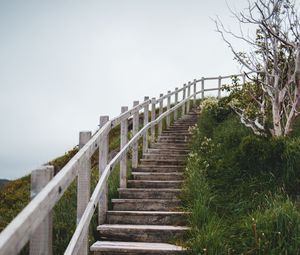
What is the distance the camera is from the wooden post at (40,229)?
2.78 m

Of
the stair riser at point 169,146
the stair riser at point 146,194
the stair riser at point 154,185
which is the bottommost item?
the stair riser at point 146,194

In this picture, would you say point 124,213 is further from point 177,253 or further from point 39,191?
point 39,191

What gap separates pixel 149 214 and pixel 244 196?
1.57 metres

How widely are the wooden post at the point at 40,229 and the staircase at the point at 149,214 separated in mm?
3209

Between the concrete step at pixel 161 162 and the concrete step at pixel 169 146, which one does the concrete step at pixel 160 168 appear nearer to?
the concrete step at pixel 161 162

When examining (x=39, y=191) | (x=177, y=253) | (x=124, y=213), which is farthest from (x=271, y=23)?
(x=39, y=191)

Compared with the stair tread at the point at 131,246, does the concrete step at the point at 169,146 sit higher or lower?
higher

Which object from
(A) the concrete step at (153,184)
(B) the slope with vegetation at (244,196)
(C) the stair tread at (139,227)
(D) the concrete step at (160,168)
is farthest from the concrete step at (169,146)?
(C) the stair tread at (139,227)

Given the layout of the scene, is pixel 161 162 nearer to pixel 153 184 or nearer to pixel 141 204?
pixel 153 184

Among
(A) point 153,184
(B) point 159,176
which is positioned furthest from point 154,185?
(B) point 159,176

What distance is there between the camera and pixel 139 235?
21.8 feet

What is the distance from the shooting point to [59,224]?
21.6ft

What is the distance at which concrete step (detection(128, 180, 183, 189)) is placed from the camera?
29.0ft

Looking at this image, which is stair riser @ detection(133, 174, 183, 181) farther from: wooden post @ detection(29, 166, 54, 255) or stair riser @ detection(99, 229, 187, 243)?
wooden post @ detection(29, 166, 54, 255)
